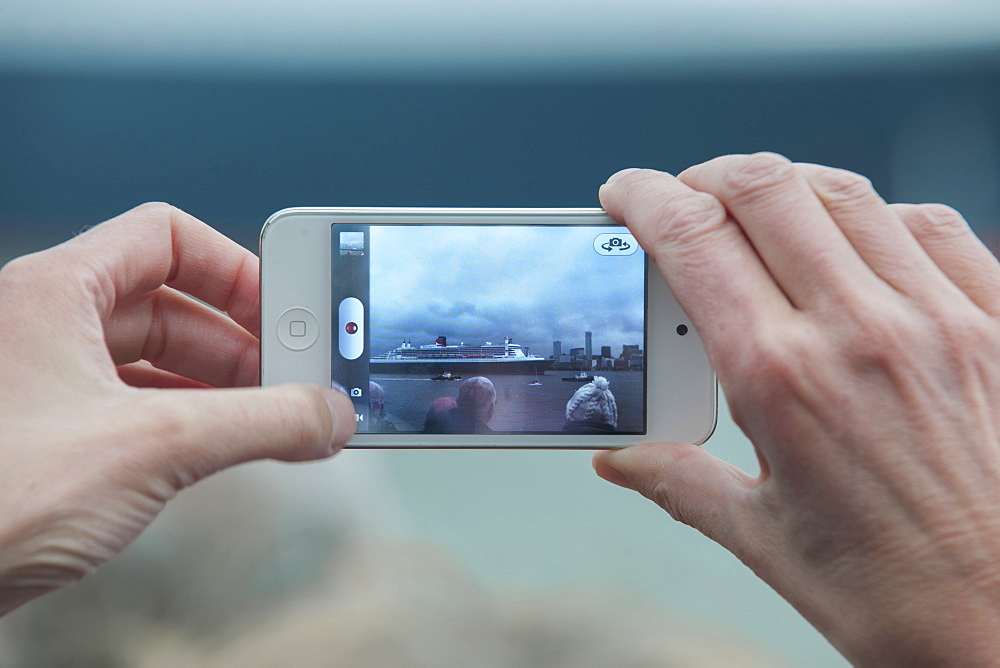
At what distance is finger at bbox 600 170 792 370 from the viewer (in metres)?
0.34

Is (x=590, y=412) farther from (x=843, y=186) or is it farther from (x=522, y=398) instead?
(x=843, y=186)

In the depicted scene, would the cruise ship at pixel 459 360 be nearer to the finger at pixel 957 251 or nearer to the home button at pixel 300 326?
the home button at pixel 300 326

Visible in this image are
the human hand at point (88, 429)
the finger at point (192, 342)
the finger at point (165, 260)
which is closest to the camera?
the human hand at point (88, 429)

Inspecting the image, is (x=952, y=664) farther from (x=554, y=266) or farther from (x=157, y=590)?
(x=157, y=590)

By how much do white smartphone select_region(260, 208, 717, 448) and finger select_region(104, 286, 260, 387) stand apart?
0.38ft

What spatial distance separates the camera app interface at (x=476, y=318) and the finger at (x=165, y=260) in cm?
15

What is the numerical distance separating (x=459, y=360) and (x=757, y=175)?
0.93ft

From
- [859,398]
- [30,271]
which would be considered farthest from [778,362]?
[30,271]

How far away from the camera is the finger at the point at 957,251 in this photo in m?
0.36

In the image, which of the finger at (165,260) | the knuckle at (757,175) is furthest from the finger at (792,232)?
the finger at (165,260)

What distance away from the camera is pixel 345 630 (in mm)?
772

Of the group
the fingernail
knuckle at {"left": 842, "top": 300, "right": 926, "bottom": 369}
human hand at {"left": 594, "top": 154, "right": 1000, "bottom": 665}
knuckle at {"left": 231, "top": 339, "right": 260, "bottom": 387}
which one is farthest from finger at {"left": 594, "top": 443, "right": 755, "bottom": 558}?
knuckle at {"left": 231, "top": 339, "right": 260, "bottom": 387}

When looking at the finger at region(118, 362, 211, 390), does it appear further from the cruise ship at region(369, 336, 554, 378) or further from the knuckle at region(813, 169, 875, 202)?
the knuckle at region(813, 169, 875, 202)

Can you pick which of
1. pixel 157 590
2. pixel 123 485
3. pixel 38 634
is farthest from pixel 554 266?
pixel 38 634
